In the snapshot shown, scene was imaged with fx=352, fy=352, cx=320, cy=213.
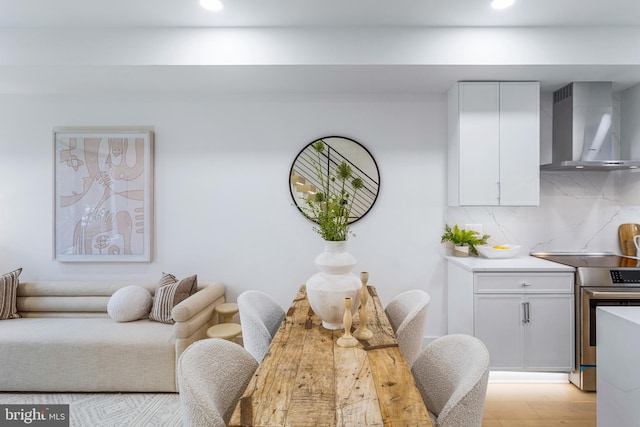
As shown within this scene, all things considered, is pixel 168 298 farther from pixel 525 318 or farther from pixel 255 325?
pixel 525 318

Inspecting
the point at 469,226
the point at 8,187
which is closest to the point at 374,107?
the point at 469,226

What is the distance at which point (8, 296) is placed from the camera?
2.95 m

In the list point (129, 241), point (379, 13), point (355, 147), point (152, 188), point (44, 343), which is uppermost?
point (379, 13)

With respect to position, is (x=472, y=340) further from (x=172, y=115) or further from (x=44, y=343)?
(x=172, y=115)

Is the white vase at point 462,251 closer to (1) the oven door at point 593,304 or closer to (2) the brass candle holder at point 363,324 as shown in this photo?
(1) the oven door at point 593,304

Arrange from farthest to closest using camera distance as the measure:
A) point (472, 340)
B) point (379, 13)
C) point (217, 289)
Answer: point (217, 289), point (379, 13), point (472, 340)

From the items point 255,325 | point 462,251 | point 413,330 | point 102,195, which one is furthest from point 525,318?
point 102,195

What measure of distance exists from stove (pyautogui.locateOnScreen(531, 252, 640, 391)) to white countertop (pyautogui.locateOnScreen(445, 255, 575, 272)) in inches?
5.3

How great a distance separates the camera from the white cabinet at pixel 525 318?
2.64m

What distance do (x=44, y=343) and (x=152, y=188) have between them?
1.44 m

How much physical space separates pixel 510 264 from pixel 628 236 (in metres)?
1.34

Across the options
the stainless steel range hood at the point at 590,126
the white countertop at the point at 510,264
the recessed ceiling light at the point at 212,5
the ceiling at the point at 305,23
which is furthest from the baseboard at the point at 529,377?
the recessed ceiling light at the point at 212,5

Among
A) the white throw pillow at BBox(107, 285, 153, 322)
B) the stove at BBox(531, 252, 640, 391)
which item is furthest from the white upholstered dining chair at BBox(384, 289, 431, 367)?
the white throw pillow at BBox(107, 285, 153, 322)

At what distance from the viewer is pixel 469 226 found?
322cm
